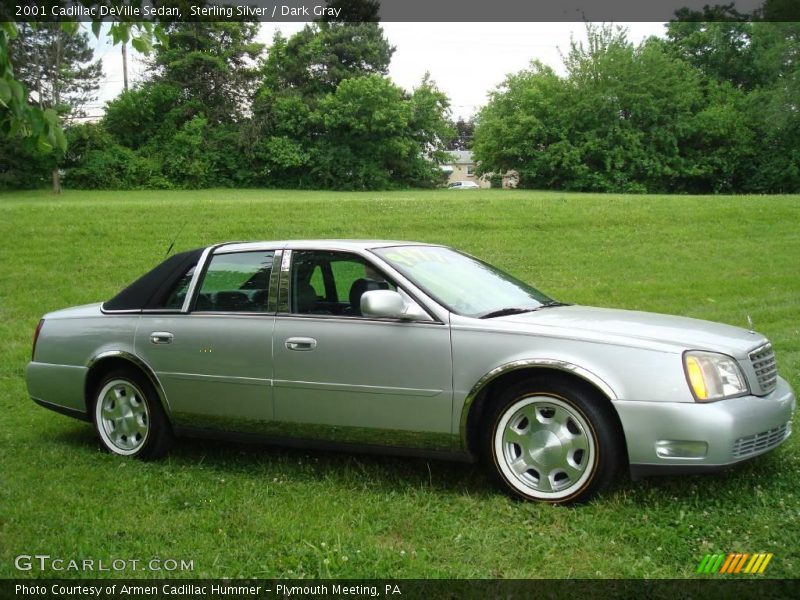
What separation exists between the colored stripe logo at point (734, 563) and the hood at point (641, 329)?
1.07 m

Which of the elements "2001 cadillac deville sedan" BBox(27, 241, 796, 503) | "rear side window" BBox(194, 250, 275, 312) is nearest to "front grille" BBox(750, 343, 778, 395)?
"2001 cadillac deville sedan" BBox(27, 241, 796, 503)

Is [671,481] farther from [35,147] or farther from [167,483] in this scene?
[35,147]

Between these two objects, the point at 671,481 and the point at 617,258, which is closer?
the point at 671,481

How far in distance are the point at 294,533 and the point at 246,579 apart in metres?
0.50

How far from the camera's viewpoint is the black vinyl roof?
18.9ft

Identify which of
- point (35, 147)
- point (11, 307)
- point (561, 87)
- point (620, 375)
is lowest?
point (11, 307)

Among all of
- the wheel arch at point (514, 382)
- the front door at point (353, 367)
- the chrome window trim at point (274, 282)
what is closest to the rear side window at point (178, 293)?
the chrome window trim at point (274, 282)

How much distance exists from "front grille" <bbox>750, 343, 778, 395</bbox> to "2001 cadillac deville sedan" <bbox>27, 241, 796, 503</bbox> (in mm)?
16

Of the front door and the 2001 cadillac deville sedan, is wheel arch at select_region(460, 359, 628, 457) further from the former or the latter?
the front door

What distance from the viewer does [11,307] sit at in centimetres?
1253

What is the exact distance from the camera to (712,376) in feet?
13.7

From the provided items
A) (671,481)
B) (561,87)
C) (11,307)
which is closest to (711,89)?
(561,87)

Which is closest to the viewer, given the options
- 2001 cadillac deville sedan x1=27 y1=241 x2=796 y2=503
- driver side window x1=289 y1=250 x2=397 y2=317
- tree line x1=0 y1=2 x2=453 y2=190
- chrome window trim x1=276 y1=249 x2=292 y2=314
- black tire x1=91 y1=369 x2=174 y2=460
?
2001 cadillac deville sedan x1=27 y1=241 x2=796 y2=503

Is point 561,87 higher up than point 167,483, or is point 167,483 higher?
point 561,87
